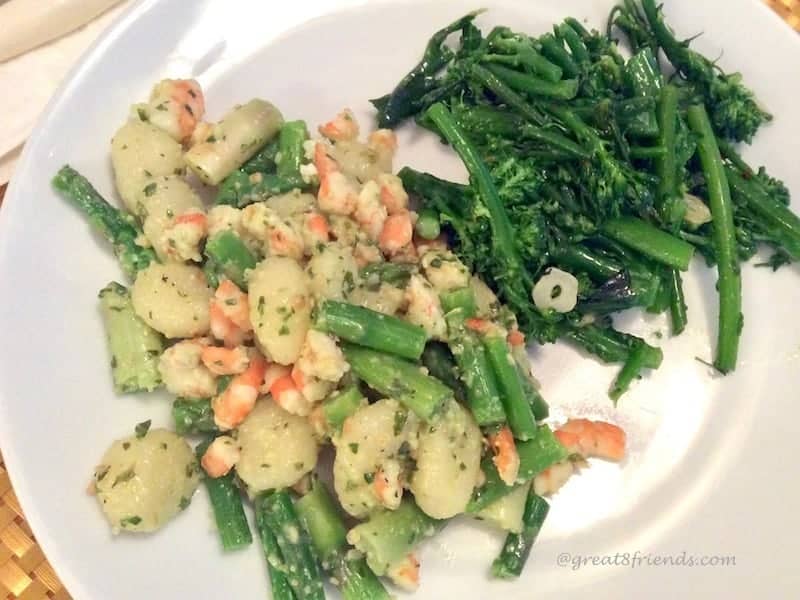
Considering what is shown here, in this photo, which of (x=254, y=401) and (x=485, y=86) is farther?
(x=485, y=86)

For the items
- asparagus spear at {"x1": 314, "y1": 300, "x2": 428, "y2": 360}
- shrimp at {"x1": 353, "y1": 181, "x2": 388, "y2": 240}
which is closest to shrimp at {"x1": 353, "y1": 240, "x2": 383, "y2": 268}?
shrimp at {"x1": 353, "y1": 181, "x2": 388, "y2": 240}

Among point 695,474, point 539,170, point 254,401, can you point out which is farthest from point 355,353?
point 695,474

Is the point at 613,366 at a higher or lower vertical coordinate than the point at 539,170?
lower

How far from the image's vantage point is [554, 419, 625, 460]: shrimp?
270cm

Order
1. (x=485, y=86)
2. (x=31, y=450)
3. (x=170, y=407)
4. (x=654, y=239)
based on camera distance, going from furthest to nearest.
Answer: (x=485, y=86)
(x=654, y=239)
(x=170, y=407)
(x=31, y=450)

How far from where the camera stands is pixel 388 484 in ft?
7.38

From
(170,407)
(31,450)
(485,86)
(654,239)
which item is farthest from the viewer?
(485,86)

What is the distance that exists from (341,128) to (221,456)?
117 cm

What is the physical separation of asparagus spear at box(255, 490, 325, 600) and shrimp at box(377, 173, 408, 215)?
96 centimetres

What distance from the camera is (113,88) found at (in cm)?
269

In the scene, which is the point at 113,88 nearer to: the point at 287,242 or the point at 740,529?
the point at 287,242

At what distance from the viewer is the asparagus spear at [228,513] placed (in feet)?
7.90

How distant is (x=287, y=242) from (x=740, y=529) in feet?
5.66

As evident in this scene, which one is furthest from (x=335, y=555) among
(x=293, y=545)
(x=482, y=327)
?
(x=482, y=327)
